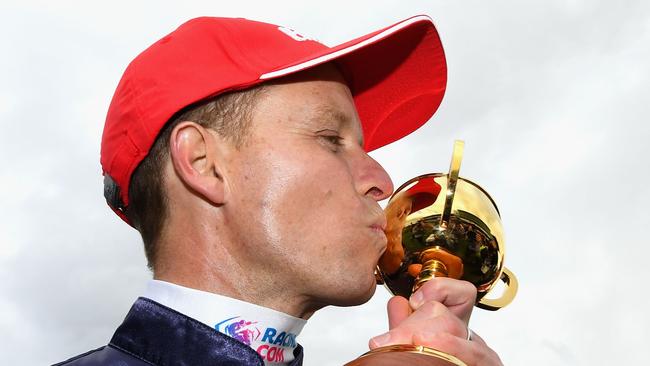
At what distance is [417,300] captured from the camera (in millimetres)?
2881

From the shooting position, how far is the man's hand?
2.45 m

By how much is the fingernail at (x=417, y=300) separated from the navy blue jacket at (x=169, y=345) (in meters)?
0.56

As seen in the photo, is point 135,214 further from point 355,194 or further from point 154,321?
point 355,194

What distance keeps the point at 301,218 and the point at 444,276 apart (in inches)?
32.7

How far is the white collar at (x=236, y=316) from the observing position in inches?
110

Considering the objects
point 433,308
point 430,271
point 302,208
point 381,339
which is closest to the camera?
point 381,339

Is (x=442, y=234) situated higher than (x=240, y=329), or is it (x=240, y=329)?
(x=442, y=234)

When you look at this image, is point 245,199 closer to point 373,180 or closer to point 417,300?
point 373,180

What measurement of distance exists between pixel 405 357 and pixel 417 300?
2.35ft

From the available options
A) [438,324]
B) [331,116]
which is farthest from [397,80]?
[438,324]

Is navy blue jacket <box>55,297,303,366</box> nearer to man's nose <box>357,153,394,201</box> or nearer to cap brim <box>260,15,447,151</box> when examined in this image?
man's nose <box>357,153,394,201</box>

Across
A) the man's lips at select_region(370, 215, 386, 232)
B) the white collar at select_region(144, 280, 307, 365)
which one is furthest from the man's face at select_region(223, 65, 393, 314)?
the white collar at select_region(144, 280, 307, 365)

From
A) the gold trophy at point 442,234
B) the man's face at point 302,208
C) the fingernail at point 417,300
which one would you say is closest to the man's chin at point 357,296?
the man's face at point 302,208

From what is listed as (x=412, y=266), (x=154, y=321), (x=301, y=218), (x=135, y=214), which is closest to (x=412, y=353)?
(x=301, y=218)
